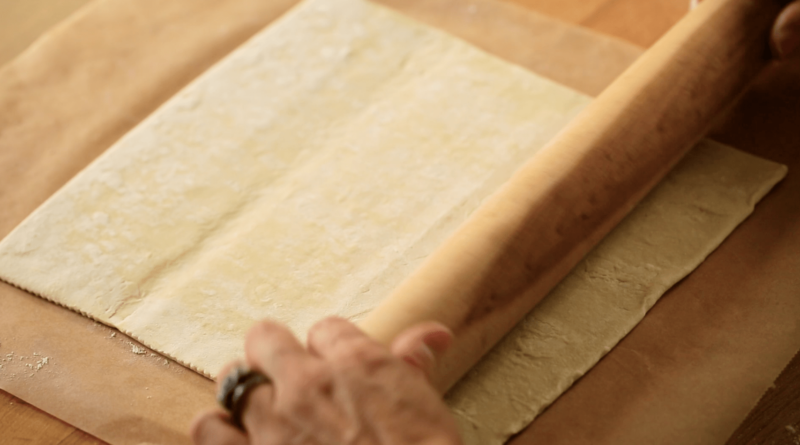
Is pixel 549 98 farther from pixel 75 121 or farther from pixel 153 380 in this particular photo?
Answer: pixel 75 121

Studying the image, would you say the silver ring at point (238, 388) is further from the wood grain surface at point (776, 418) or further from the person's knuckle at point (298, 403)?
the wood grain surface at point (776, 418)

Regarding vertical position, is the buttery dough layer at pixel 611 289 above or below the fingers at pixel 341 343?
below

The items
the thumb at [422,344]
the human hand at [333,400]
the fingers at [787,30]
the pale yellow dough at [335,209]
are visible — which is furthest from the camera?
the fingers at [787,30]

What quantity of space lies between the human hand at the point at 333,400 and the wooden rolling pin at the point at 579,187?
16cm

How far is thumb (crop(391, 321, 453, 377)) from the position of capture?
0.85 meters

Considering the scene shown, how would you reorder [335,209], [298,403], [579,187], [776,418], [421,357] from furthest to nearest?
[335,209]
[579,187]
[776,418]
[421,357]
[298,403]

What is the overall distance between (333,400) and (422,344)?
0.15 metres

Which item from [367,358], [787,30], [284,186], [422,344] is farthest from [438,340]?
[787,30]

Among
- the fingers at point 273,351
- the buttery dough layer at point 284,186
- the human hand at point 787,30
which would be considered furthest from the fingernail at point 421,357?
the human hand at point 787,30

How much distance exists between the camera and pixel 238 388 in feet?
2.62

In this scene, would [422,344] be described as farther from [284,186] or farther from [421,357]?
[284,186]

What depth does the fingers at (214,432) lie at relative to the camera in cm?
79

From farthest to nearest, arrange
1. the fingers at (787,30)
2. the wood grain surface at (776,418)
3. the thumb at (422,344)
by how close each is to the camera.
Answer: the fingers at (787,30) → the wood grain surface at (776,418) → the thumb at (422,344)

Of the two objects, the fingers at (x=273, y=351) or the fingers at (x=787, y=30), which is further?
the fingers at (x=787, y=30)
